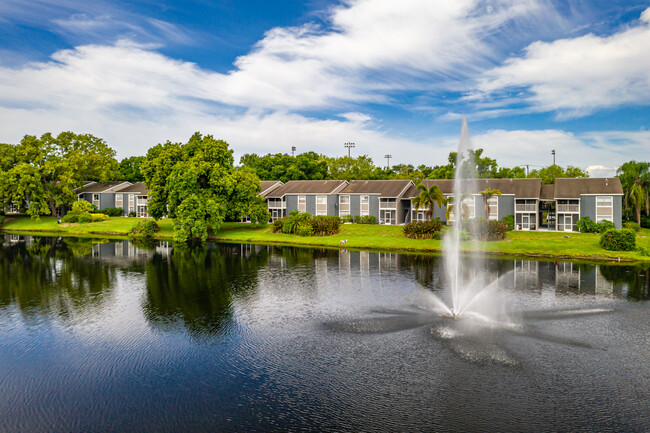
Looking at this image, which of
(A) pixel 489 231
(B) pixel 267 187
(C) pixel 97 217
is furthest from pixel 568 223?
(C) pixel 97 217

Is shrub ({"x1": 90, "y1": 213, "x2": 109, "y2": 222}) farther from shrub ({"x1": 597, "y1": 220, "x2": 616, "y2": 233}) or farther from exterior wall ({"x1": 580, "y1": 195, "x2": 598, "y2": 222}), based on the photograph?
shrub ({"x1": 597, "y1": 220, "x2": 616, "y2": 233})

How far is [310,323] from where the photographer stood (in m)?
21.9

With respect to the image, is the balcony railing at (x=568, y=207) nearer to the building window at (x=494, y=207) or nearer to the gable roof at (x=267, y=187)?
the building window at (x=494, y=207)

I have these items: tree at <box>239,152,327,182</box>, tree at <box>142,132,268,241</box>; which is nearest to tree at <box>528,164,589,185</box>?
tree at <box>239,152,327,182</box>

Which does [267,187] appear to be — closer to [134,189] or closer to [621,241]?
[134,189]

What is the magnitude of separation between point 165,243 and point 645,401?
2183 inches

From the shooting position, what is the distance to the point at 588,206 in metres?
61.1

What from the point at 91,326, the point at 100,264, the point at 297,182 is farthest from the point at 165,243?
the point at 91,326

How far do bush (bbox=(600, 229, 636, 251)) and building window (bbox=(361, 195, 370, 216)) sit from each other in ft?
123

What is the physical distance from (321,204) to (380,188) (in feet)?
36.1

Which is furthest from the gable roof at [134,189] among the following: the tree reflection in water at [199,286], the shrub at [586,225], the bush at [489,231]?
the shrub at [586,225]

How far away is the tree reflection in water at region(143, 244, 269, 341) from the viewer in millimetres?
22125

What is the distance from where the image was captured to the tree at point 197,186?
5847cm

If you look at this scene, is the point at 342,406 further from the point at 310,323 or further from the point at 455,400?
the point at 310,323
